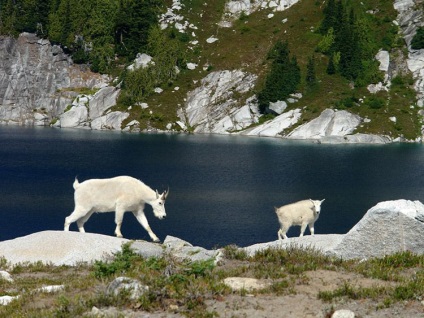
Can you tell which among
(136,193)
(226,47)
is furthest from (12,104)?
(136,193)

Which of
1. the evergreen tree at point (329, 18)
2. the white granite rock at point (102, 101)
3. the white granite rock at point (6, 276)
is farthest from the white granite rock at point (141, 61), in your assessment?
the white granite rock at point (6, 276)

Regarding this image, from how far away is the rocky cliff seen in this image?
13478 centimetres

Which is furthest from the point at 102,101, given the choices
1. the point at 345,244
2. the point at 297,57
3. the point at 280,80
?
the point at 345,244

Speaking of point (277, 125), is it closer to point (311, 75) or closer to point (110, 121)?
point (311, 75)

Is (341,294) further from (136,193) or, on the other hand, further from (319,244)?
(136,193)

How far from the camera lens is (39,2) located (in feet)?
618

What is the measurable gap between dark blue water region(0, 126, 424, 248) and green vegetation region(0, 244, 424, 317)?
82.4ft

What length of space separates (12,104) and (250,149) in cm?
9522

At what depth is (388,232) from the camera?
17438 millimetres

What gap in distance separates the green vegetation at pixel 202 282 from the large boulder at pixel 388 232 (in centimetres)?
234

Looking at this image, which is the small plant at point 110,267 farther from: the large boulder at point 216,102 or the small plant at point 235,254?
the large boulder at point 216,102

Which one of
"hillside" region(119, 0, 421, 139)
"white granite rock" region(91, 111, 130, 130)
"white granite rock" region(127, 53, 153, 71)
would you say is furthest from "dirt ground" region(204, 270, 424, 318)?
"white granite rock" region(127, 53, 153, 71)

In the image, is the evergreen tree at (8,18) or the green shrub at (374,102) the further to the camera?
the evergreen tree at (8,18)

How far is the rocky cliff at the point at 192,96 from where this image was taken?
134775mm
